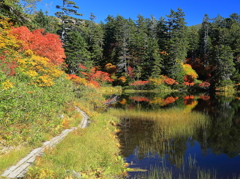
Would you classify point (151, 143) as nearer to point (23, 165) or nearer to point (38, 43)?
point (23, 165)

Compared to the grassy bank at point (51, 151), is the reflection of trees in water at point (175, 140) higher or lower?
lower

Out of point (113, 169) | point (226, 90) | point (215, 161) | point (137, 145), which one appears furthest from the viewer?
point (226, 90)

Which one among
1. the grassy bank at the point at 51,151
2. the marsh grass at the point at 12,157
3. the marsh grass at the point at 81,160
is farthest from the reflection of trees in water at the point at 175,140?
the marsh grass at the point at 12,157

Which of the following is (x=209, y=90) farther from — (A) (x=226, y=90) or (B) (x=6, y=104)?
(B) (x=6, y=104)

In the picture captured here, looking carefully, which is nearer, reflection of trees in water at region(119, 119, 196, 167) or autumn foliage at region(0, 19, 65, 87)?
reflection of trees in water at region(119, 119, 196, 167)

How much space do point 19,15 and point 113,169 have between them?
14.1 m

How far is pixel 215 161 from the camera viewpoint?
8930mm

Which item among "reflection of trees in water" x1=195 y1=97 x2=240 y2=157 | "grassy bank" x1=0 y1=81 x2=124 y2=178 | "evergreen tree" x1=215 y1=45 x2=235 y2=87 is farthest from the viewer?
"evergreen tree" x1=215 y1=45 x2=235 y2=87

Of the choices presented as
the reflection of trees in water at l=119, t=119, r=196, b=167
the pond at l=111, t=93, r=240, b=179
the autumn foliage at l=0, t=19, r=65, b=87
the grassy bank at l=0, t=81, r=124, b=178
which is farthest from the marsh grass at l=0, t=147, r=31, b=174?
the reflection of trees in water at l=119, t=119, r=196, b=167

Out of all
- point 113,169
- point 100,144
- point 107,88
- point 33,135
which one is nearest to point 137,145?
point 100,144

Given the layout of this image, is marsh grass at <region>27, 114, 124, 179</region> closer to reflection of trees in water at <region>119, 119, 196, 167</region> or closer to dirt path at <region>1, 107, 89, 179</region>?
dirt path at <region>1, 107, 89, 179</region>

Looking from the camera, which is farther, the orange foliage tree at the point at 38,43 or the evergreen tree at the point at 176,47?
the evergreen tree at the point at 176,47

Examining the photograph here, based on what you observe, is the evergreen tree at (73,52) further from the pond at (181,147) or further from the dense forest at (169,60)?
the pond at (181,147)

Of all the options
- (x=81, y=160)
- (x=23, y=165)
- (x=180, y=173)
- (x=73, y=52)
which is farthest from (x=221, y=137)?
(x=73, y=52)
